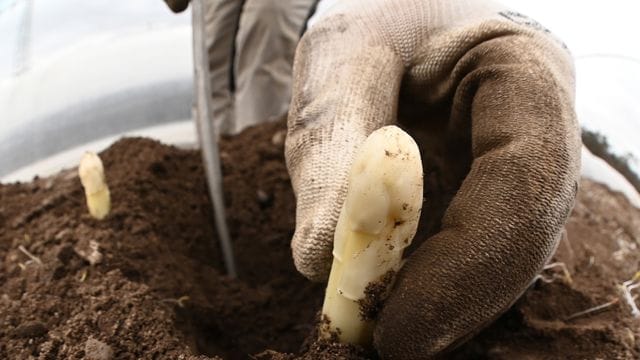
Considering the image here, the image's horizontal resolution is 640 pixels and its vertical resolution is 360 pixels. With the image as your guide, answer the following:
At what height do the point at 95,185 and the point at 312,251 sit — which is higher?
the point at 312,251

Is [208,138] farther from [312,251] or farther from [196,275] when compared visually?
[312,251]

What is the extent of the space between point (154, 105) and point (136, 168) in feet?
1.72

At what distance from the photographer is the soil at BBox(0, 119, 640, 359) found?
823mm

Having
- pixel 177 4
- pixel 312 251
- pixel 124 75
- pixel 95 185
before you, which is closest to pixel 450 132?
pixel 312 251

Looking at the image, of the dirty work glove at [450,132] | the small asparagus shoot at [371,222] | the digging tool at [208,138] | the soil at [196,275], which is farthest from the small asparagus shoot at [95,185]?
the small asparagus shoot at [371,222]

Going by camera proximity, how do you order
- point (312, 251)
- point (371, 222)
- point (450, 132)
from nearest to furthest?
1. point (371, 222)
2. point (312, 251)
3. point (450, 132)

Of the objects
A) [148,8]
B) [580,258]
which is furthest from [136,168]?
[580,258]

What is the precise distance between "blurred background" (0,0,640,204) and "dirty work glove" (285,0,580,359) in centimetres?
47

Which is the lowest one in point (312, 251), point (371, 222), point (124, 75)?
point (124, 75)

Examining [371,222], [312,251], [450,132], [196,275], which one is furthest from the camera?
[196,275]

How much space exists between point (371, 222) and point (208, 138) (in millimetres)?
602

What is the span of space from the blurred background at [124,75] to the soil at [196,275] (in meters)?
0.19

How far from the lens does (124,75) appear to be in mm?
1668

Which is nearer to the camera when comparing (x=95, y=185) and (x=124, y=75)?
(x=95, y=185)
